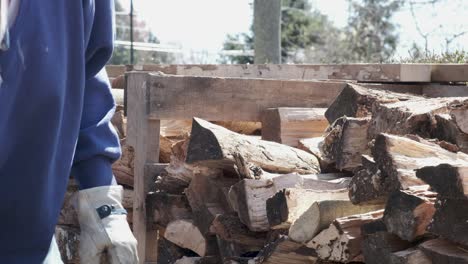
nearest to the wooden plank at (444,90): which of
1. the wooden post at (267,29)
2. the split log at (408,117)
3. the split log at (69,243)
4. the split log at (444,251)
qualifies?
the split log at (408,117)

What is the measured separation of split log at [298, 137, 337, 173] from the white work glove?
127 cm

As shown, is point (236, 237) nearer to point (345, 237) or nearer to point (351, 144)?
point (351, 144)

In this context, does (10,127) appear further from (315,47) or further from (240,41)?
(315,47)

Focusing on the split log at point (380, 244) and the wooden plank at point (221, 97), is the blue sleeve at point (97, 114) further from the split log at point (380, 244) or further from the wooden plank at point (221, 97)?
the wooden plank at point (221, 97)

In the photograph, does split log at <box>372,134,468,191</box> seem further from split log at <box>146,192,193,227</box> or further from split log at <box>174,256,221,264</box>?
split log at <box>146,192,193,227</box>

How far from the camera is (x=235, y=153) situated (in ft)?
11.5

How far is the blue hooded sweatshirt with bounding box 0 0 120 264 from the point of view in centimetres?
223

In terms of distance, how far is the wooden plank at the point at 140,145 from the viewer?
13.5ft

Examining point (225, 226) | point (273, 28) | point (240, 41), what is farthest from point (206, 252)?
point (240, 41)

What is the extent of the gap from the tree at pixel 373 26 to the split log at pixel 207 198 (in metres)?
22.6

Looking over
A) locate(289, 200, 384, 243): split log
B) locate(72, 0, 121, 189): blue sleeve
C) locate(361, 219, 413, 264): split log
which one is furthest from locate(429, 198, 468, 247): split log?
locate(72, 0, 121, 189): blue sleeve

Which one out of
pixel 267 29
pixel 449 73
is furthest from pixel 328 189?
pixel 267 29

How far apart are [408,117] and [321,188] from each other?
1.38ft

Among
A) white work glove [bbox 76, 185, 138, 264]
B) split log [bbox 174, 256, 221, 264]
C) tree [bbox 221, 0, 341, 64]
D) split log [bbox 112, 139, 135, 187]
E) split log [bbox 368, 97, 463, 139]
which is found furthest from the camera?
tree [bbox 221, 0, 341, 64]
